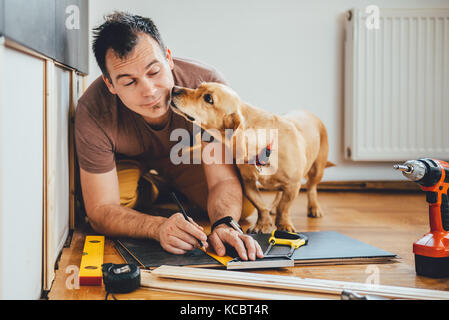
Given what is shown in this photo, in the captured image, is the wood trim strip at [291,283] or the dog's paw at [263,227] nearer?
the wood trim strip at [291,283]

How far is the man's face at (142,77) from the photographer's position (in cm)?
137

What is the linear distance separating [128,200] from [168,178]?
216 mm

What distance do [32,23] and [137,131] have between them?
746 mm

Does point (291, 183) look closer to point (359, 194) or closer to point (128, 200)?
point (128, 200)

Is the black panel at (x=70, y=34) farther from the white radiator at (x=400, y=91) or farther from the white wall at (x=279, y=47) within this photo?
the white radiator at (x=400, y=91)

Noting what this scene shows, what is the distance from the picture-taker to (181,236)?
1.24m

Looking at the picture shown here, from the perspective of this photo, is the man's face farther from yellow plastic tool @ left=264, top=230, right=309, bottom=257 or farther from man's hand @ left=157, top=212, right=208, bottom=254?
yellow plastic tool @ left=264, top=230, right=309, bottom=257

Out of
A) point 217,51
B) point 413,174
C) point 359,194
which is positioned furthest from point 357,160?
point 413,174

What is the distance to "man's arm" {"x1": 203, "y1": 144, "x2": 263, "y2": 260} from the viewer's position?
1.19 metres

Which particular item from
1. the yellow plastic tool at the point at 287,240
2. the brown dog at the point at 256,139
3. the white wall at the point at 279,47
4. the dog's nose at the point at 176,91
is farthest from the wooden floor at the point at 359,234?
the dog's nose at the point at 176,91

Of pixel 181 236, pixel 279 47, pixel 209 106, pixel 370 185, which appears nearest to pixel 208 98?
pixel 209 106

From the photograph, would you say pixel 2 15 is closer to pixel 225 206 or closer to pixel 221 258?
pixel 221 258
